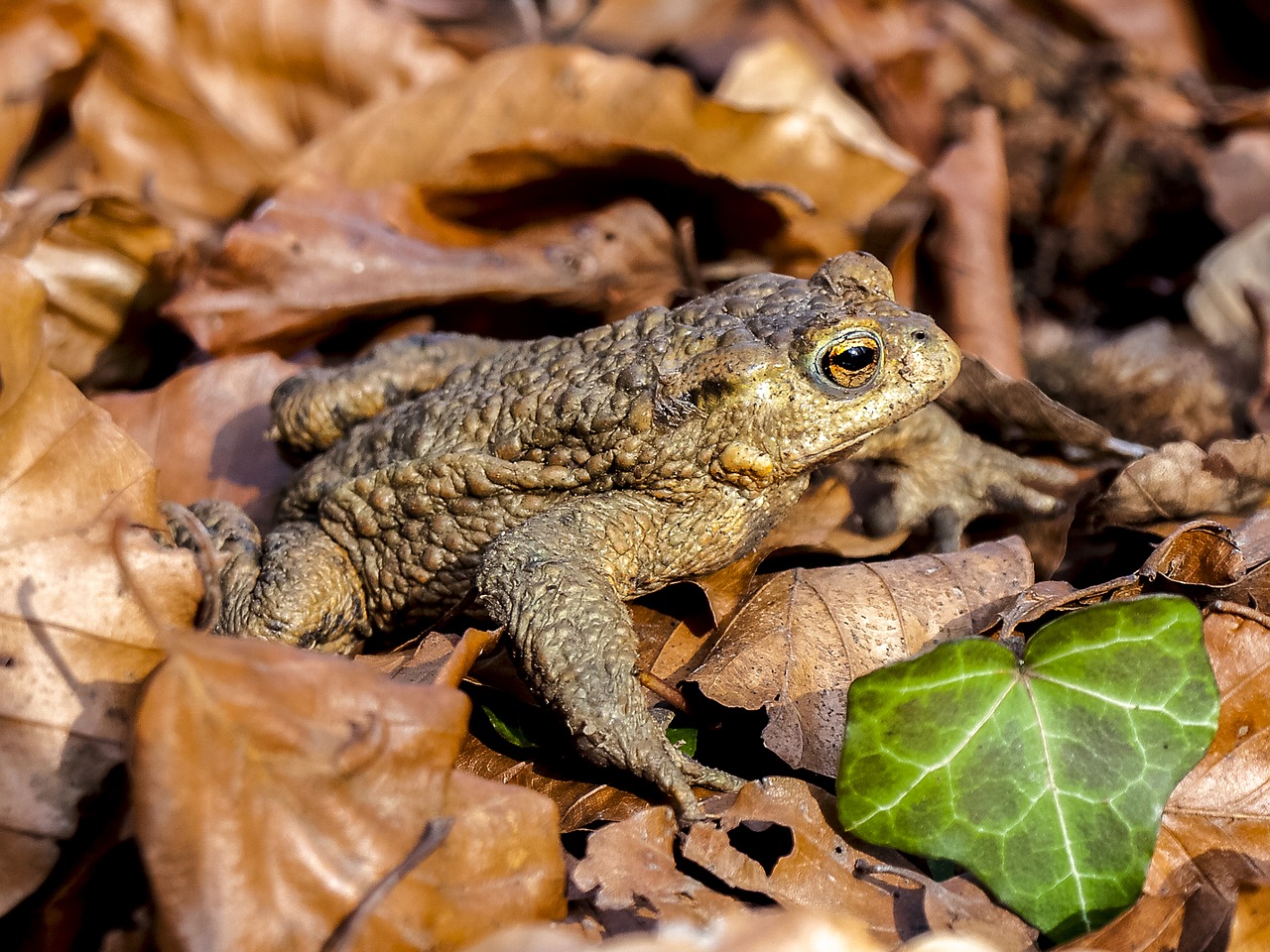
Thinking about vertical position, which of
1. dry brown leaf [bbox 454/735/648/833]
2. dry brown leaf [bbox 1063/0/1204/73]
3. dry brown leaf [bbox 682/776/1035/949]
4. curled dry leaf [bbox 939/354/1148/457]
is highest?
dry brown leaf [bbox 1063/0/1204/73]

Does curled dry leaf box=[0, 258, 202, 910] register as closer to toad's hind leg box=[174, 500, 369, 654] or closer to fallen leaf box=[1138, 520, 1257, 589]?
toad's hind leg box=[174, 500, 369, 654]

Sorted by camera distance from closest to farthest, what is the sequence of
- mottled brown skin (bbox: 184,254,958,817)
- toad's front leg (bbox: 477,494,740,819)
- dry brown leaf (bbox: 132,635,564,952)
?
dry brown leaf (bbox: 132,635,564,952)
toad's front leg (bbox: 477,494,740,819)
mottled brown skin (bbox: 184,254,958,817)

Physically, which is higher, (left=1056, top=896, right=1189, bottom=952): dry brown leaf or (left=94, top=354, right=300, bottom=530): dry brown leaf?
(left=94, top=354, right=300, bottom=530): dry brown leaf

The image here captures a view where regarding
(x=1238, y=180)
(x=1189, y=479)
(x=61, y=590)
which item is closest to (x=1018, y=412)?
(x=1189, y=479)

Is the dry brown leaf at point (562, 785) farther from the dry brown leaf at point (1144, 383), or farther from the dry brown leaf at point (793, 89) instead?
the dry brown leaf at point (793, 89)

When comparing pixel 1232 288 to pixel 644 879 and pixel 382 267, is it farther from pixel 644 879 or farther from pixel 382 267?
pixel 644 879

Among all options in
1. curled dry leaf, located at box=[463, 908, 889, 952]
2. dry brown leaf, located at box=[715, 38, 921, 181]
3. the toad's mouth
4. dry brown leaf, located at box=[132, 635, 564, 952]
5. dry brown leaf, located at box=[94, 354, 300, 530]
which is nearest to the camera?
curled dry leaf, located at box=[463, 908, 889, 952]

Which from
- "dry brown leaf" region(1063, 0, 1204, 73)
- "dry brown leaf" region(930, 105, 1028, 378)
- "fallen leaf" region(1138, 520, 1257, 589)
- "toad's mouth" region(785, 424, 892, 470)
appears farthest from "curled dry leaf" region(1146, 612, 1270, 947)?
"dry brown leaf" region(1063, 0, 1204, 73)
